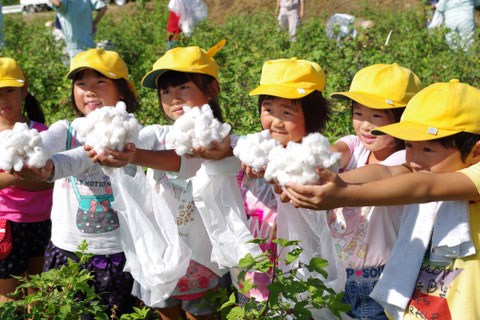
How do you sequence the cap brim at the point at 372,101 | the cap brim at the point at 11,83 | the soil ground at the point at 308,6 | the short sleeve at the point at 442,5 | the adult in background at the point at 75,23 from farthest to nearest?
the soil ground at the point at 308,6 → the short sleeve at the point at 442,5 → the adult in background at the point at 75,23 → the cap brim at the point at 11,83 → the cap brim at the point at 372,101

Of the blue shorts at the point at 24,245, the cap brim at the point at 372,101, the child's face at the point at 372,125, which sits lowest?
the blue shorts at the point at 24,245

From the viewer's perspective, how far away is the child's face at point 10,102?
9.02 feet

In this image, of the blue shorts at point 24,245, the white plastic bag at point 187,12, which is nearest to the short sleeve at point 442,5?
the white plastic bag at point 187,12

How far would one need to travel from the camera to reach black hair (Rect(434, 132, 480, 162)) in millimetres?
1778

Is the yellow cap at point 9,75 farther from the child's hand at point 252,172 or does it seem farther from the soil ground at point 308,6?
the soil ground at point 308,6

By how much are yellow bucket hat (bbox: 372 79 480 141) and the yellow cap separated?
5.93 ft

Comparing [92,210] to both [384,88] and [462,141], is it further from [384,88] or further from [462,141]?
[462,141]

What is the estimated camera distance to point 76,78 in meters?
2.57

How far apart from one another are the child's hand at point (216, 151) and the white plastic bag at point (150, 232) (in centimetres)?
39

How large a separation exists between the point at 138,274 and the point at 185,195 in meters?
0.37

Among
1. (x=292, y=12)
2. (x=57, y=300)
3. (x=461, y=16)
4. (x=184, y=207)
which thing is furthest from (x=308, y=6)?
(x=57, y=300)

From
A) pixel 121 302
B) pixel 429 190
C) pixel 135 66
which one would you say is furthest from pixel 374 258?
pixel 135 66

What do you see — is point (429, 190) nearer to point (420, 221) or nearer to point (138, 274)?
point (420, 221)

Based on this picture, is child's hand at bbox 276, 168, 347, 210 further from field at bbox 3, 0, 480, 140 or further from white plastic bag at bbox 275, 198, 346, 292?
field at bbox 3, 0, 480, 140
